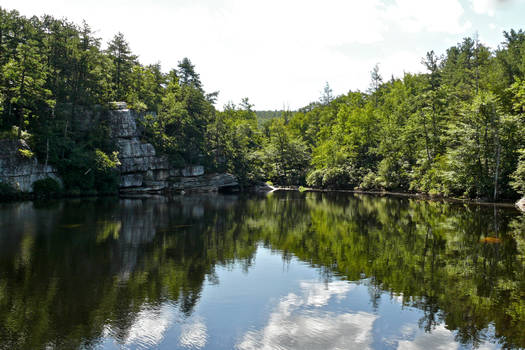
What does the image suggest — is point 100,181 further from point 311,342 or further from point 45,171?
point 311,342

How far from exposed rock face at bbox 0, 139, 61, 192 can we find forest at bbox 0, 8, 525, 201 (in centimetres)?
140

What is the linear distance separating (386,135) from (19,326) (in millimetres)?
68431

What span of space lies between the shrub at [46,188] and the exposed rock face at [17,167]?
1.90ft

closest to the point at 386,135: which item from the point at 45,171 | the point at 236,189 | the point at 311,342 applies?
the point at 236,189

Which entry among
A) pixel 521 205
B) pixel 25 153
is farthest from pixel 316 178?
pixel 25 153

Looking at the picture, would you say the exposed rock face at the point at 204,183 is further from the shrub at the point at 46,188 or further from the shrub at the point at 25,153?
the shrub at the point at 25,153

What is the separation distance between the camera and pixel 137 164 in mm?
60594

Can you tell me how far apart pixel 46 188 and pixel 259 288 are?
42656mm

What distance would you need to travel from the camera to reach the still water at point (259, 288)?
895 cm

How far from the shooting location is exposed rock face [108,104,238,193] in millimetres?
59375

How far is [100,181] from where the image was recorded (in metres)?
54.4

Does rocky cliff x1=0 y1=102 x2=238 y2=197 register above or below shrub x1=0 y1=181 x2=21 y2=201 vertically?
above

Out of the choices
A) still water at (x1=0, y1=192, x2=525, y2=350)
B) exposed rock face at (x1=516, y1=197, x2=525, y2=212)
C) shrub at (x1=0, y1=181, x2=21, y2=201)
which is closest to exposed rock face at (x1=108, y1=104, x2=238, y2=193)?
shrub at (x1=0, y1=181, x2=21, y2=201)

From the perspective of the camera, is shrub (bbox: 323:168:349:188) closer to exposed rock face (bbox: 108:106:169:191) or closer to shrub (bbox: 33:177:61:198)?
exposed rock face (bbox: 108:106:169:191)
